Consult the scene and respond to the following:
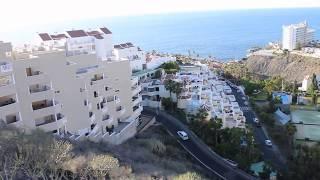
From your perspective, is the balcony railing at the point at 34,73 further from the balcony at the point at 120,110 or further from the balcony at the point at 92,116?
the balcony at the point at 120,110

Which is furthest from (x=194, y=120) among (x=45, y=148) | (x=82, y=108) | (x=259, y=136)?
(x=45, y=148)

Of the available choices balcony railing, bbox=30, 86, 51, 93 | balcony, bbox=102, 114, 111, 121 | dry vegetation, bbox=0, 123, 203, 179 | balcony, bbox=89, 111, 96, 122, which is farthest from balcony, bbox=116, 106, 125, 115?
dry vegetation, bbox=0, 123, 203, 179

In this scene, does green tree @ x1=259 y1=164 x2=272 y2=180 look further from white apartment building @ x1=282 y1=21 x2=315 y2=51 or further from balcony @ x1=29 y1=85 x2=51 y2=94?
white apartment building @ x1=282 y1=21 x2=315 y2=51

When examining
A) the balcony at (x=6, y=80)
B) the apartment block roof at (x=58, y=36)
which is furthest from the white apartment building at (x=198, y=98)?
the balcony at (x=6, y=80)

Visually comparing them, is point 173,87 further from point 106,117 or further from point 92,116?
point 92,116

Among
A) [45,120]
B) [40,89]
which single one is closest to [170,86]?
[45,120]
